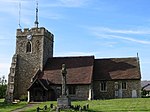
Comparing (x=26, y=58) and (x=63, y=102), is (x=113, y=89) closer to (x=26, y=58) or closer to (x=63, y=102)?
(x=26, y=58)

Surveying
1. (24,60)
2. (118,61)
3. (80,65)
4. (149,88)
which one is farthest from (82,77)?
(149,88)

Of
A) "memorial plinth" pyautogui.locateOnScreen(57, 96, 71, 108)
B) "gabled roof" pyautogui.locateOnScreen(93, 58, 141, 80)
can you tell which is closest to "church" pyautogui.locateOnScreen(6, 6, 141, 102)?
"gabled roof" pyautogui.locateOnScreen(93, 58, 141, 80)

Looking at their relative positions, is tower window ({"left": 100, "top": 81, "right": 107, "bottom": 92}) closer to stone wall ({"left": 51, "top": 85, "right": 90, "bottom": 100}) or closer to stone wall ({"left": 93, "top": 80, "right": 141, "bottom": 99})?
stone wall ({"left": 93, "top": 80, "right": 141, "bottom": 99})

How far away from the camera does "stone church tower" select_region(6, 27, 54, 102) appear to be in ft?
166

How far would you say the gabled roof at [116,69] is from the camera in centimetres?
4803

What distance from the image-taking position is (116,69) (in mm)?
49562

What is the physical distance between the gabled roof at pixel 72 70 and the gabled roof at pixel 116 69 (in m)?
1.67

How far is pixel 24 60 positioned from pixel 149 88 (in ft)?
125

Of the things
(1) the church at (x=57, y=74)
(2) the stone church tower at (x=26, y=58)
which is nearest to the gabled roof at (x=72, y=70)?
(1) the church at (x=57, y=74)

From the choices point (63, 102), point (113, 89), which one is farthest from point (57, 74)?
point (63, 102)

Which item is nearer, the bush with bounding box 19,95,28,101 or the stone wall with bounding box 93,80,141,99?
the stone wall with bounding box 93,80,141,99

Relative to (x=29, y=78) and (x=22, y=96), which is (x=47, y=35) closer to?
(x=29, y=78)

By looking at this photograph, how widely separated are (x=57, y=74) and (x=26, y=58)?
260 inches

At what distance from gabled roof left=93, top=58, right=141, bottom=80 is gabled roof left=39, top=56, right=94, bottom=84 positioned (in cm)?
167
